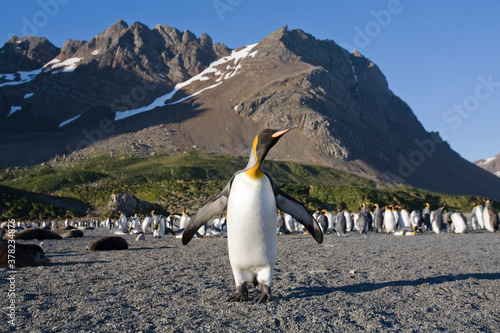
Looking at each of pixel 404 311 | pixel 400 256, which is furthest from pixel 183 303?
pixel 400 256

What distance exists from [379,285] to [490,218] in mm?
17330

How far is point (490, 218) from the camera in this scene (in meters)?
19.4

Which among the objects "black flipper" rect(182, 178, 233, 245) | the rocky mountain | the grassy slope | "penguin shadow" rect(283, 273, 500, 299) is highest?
the rocky mountain

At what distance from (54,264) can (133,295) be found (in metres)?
3.61

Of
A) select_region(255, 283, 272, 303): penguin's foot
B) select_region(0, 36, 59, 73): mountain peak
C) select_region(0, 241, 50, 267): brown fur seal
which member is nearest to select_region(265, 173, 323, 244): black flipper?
select_region(255, 283, 272, 303): penguin's foot

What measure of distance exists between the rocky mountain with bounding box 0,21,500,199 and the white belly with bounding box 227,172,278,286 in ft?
244

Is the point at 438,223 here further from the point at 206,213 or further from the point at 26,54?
the point at 26,54

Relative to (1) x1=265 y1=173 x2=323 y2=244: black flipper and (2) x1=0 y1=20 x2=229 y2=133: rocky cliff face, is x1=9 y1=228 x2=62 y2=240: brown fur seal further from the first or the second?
(2) x1=0 y1=20 x2=229 y2=133: rocky cliff face

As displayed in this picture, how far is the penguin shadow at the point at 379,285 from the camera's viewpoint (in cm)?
500

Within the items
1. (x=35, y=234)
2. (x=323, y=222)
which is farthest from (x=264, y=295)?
(x=323, y=222)

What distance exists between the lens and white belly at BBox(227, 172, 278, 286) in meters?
4.58

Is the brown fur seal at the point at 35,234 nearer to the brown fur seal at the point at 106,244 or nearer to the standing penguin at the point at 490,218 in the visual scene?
the brown fur seal at the point at 106,244

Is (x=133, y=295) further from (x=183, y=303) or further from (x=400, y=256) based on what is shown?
(x=400, y=256)

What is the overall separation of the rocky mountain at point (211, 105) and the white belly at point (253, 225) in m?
74.3
